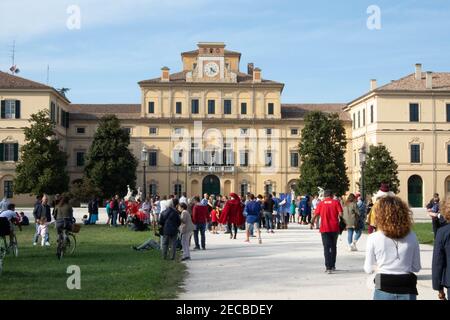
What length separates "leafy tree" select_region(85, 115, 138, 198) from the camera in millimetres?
56438

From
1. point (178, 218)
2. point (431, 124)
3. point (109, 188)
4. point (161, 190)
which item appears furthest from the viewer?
point (161, 190)

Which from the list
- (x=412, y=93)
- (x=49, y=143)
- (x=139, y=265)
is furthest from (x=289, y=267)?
(x=412, y=93)

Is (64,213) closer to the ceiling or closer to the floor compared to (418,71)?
closer to the floor

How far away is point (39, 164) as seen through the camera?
49.4 metres

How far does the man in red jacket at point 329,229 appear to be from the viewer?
509 inches

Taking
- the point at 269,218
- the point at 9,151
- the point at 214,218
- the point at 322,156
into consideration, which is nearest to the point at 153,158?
the point at 9,151

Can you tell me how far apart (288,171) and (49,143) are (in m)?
25.3

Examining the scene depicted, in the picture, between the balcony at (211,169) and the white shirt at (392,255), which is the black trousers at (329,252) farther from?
the balcony at (211,169)

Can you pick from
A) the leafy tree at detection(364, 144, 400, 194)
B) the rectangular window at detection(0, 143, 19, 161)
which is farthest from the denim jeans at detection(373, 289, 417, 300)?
the rectangular window at detection(0, 143, 19, 161)

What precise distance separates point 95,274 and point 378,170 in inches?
1598

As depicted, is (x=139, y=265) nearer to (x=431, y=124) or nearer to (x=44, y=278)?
(x=44, y=278)

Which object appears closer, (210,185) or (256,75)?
(210,185)

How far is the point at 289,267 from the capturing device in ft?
45.2

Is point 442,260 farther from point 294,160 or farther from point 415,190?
point 294,160
